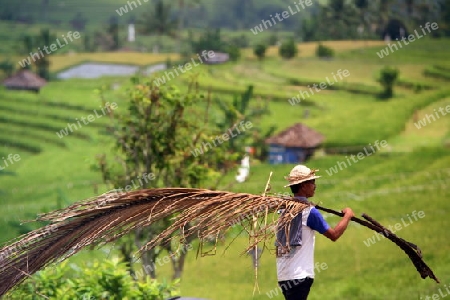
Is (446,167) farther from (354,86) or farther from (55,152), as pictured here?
(55,152)

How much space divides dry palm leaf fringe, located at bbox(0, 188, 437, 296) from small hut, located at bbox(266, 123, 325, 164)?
20.6 m

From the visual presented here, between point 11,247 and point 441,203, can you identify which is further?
point 441,203

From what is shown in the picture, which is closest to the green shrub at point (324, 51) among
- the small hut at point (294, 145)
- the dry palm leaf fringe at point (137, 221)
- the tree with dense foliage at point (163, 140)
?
the small hut at point (294, 145)

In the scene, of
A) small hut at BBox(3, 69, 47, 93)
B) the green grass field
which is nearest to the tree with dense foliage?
the green grass field

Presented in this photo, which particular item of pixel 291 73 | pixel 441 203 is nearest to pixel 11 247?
pixel 441 203

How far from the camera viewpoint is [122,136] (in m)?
12.3

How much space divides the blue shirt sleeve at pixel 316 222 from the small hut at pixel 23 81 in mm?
28439

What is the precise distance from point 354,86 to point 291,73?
7.79ft

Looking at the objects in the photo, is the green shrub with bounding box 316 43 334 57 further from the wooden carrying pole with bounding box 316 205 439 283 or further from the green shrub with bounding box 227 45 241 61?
the wooden carrying pole with bounding box 316 205 439 283

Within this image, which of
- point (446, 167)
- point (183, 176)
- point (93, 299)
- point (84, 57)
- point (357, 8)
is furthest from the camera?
point (84, 57)

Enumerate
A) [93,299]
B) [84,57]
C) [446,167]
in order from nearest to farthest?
[93,299] → [446,167] → [84,57]

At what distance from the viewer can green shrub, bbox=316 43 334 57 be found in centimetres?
3102

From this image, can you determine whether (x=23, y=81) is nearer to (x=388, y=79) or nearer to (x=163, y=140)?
(x=388, y=79)

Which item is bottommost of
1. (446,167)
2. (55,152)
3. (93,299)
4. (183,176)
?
(446,167)
